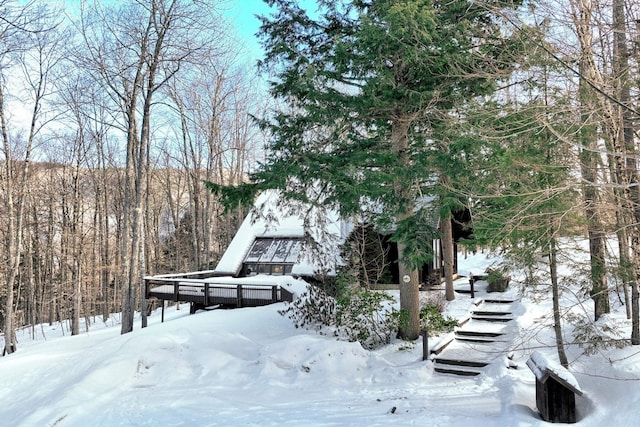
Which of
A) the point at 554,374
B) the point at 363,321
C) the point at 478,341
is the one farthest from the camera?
the point at 363,321

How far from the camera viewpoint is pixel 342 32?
29.8 ft

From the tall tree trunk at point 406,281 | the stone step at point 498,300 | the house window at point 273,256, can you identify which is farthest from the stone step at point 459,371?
the house window at point 273,256

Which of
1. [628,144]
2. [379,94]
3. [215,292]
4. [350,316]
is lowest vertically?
[350,316]

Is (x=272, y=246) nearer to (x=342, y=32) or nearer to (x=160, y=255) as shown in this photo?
(x=342, y=32)

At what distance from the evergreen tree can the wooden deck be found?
4.91 m

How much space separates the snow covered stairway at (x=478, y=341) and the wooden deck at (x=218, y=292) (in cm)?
505

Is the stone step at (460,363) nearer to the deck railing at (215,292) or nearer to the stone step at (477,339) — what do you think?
the stone step at (477,339)

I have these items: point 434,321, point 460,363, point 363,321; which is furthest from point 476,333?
point 363,321

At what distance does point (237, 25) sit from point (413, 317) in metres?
12.5

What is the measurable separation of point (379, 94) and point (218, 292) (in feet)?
31.4

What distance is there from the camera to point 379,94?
8.17 metres

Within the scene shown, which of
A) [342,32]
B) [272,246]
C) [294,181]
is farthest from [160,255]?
[342,32]

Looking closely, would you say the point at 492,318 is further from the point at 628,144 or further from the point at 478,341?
the point at 628,144

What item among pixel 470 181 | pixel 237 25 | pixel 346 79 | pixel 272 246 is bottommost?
pixel 272 246
